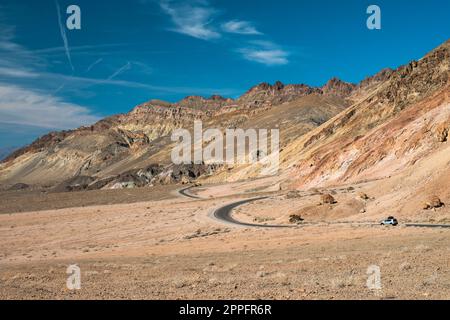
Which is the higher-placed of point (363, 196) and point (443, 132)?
point (443, 132)

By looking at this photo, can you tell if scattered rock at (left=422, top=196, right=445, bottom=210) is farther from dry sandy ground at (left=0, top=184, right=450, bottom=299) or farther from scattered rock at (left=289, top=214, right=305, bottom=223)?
scattered rock at (left=289, top=214, right=305, bottom=223)

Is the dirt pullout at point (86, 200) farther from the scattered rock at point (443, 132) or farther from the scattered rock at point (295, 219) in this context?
the scattered rock at point (443, 132)

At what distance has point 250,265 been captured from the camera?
2117 centimetres

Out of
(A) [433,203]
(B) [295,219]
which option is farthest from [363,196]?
(A) [433,203]

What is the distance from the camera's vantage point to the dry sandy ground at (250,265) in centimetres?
1459

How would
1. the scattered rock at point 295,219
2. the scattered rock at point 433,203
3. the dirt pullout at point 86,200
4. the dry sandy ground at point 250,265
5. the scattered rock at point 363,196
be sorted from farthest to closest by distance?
the dirt pullout at point 86,200, the scattered rock at point 363,196, the scattered rock at point 295,219, the scattered rock at point 433,203, the dry sandy ground at point 250,265

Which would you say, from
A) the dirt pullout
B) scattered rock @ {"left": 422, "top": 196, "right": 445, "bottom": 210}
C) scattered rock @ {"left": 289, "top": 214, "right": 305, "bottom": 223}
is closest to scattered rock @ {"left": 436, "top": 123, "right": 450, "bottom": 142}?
scattered rock @ {"left": 422, "top": 196, "right": 445, "bottom": 210}

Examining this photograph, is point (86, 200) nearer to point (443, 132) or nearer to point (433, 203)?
point (443, 132)

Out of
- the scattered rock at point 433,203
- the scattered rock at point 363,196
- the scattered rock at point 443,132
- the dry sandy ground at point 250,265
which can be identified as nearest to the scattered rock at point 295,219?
the dry sandy ground at point 250,265

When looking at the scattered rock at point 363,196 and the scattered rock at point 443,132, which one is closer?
the scattered rock at point 363,196

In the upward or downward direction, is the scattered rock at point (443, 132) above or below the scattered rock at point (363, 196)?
above

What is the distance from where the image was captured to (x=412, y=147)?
59.4 metres

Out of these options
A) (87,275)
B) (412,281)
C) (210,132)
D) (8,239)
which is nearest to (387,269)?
(412,281)

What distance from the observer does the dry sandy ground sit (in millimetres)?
14586
